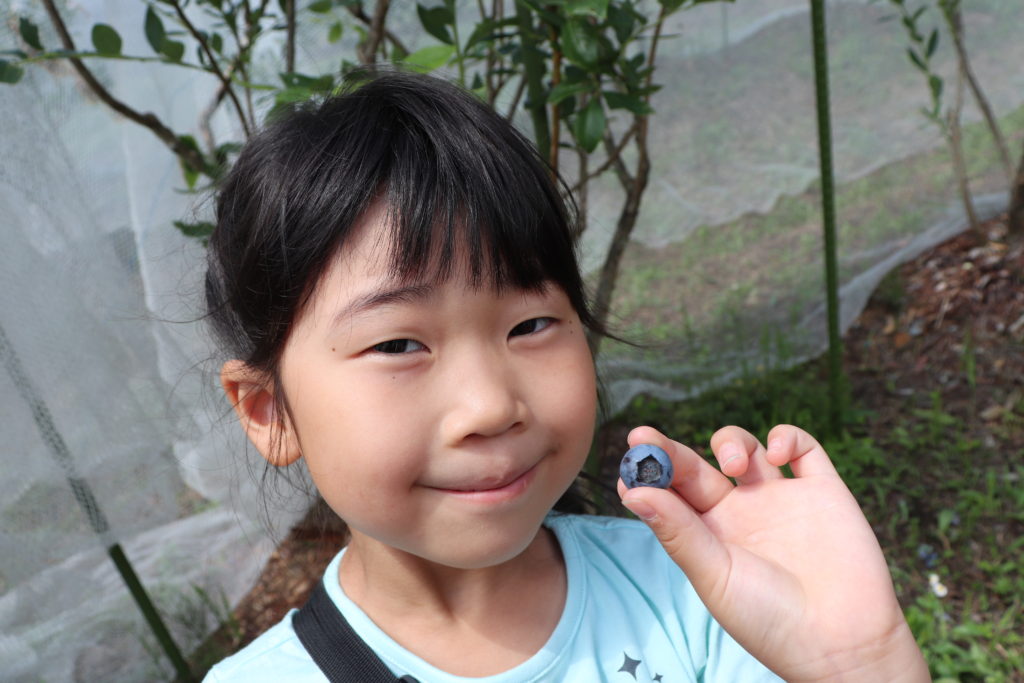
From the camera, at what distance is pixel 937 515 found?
2441mm

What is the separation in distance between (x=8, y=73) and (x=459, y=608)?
1219 millimetres

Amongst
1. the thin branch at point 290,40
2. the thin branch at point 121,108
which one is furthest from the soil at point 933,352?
the thin branch at point 290,40

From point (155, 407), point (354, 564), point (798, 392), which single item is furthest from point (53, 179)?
point (798, 392)

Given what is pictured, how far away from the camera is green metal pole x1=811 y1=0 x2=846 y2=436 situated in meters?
2.09

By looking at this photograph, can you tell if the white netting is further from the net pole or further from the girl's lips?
the girl's lips

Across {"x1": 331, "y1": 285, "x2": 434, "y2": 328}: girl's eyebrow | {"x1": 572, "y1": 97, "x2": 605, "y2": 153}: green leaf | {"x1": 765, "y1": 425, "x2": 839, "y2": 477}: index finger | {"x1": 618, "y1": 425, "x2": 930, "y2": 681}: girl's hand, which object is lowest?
{"x1": 618, "y1": 425, "x2": 930, "y2": 681}: girl's hand

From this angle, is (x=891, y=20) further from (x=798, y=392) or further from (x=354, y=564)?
(x=354, y=564)

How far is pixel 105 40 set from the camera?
1.64 m

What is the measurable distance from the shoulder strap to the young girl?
0.06 feet

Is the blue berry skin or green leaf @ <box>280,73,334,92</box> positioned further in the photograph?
green leaf @ <box>280,73,334,92</box>

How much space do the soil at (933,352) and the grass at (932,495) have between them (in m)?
0.08

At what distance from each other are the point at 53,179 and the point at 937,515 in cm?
228

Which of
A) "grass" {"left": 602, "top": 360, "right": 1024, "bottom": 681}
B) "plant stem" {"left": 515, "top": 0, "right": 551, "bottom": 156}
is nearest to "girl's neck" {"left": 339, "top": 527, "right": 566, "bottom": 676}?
"plant stem" {"left": 515, "top": 0, "right": 551, "bottom": 156}

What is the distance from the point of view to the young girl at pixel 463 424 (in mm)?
1025
